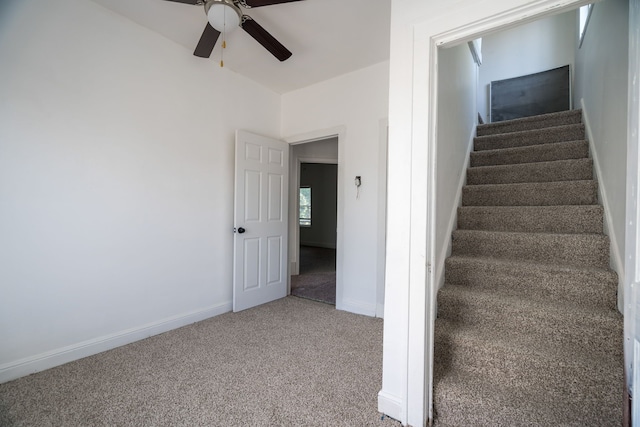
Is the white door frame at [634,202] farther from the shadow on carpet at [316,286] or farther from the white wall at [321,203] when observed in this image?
the white wall at [321,203]

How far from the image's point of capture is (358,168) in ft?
10.7

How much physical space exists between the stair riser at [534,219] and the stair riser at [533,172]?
1.58 feet

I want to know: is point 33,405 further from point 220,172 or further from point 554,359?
point 554,359

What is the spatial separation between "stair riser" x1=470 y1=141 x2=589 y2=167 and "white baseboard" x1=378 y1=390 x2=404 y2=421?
8.59 feet

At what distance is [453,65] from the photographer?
2.54 meters

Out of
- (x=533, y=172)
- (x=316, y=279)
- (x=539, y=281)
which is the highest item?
(x=533, y=172)

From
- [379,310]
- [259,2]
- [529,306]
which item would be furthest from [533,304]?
[259,2]

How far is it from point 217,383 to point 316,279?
3.01m

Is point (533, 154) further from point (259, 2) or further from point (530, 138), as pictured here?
point (259, 2)

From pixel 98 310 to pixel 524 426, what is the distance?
115 inches

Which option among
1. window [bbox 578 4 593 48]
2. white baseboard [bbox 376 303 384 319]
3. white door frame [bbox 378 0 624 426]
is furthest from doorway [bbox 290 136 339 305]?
window [bbox 578 4 593 48]

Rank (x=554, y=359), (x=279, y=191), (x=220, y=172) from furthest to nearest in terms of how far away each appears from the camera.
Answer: (x=279, y=191)
(x=220, y=172)
(x=554, y=359)

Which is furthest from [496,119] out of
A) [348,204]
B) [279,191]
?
[279,191]

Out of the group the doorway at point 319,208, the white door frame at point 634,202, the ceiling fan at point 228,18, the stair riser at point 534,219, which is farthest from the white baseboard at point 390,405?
the doorway at point 319,208
